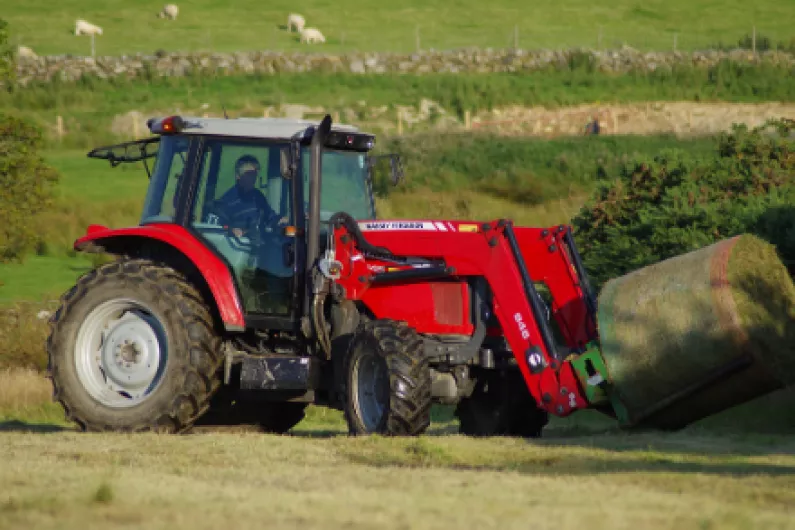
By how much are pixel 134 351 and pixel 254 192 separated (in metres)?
1.62

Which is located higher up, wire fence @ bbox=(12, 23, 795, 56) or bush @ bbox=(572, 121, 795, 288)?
wire fence @ bbox=(12, 23, 795, 56)

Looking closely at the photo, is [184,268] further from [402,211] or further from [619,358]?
[402,211]

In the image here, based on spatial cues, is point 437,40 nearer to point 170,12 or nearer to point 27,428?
point 170,12

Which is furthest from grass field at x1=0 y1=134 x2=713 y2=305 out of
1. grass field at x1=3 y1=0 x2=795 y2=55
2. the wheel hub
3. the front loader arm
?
grass field at x1=3 y1=0 x2=795 y2=55

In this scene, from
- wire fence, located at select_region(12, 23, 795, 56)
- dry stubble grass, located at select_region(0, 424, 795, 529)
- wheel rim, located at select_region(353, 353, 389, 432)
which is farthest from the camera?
wire fence, located at select_region(12, 23, 795, 56)

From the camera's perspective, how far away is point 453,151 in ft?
131

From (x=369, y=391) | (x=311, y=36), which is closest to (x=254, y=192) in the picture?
(x=369, y=391)

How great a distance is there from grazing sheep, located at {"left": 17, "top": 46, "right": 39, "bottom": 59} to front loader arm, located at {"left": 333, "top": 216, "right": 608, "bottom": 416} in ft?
156

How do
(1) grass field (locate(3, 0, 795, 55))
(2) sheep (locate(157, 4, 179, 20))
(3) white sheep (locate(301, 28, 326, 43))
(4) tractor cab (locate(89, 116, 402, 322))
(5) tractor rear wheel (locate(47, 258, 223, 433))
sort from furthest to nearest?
1. (2) sheep (locate(157, 4, 179, 20))
2. (3) white sheep (locate(301, 28, 326, 43))
3. (1) grass field (locate(3, 0, 795, 55))
4. (4) tractor cab (locate(89, 116, 402, 322))
5. (5) tractor rear wheel (locate(47, 258, 223, 433))

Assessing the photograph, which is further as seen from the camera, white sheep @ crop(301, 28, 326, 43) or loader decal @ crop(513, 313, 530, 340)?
white sheep @ crop(301, 28, 326, 43)

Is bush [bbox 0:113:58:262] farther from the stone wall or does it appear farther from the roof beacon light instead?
the stone wall

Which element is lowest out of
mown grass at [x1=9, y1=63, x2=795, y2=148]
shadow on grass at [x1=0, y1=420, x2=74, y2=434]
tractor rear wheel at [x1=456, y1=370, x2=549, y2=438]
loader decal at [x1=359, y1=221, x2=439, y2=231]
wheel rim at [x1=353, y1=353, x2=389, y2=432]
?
shadow on grass at [x1=0, y1=420, x2=74, y2=434]

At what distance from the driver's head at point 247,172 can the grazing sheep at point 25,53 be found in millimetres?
46821

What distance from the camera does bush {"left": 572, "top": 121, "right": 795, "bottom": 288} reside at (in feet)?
59.7
